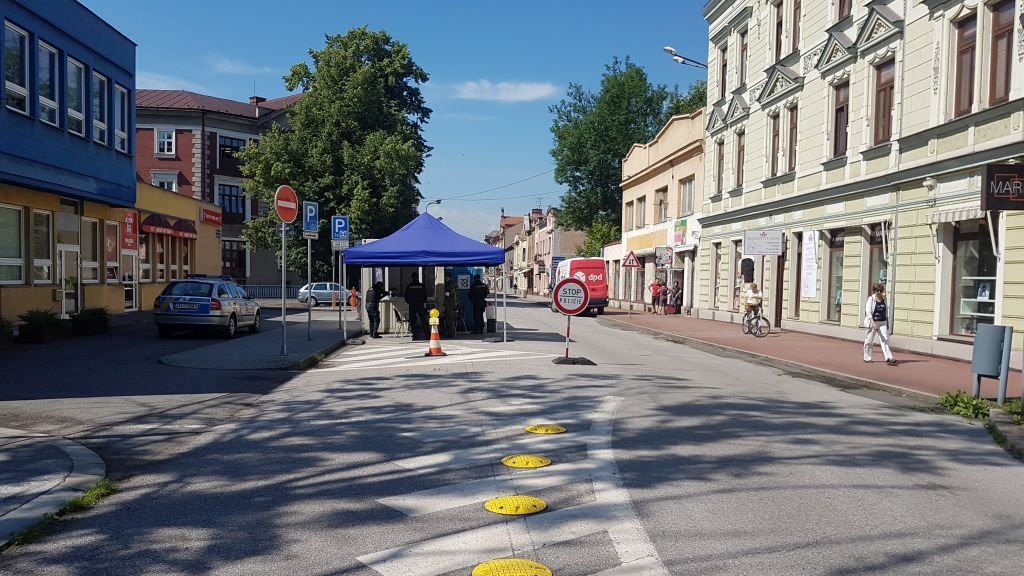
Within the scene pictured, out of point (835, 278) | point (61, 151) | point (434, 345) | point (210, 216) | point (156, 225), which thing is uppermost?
point (61, 151)

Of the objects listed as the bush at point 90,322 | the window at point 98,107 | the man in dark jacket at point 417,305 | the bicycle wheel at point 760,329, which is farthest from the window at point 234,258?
the bicycle wheel at point 760,329

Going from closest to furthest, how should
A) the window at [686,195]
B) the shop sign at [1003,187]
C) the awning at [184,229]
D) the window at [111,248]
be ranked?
the shop sign at [1003,187] → the window at [111,248] → the awning at [184,229] → the window at [686,195]

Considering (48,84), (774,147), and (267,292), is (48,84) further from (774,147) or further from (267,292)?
(267,292)

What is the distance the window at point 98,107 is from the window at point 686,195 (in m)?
23.5

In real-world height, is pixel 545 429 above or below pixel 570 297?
below

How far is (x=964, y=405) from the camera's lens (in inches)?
395

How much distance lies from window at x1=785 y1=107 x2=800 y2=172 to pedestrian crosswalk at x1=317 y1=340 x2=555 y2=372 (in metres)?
12.8

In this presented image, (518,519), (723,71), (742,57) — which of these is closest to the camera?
(518,519)

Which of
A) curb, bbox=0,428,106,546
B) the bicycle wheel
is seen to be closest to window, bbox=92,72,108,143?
curb, bbox=0,428,106,546

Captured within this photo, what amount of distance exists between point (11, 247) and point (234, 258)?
34.1m

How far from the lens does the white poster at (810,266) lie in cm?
2242

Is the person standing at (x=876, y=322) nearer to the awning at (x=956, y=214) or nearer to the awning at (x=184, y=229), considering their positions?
the awning at (x=956, y=214)

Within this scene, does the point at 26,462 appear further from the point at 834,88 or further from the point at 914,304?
the point at 834,88

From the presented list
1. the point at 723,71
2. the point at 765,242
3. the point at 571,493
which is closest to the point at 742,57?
the point at 723,71
